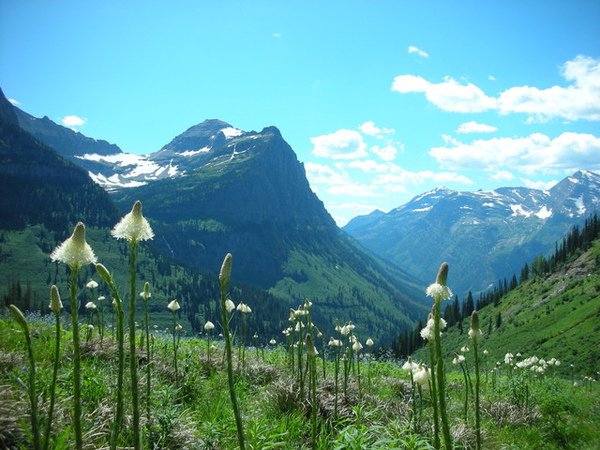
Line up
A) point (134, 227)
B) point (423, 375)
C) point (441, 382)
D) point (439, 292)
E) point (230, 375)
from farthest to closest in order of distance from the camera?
point (423, 375) < point (439, 292) < point (134, 227) < point (441, 382) < point (230, 375)

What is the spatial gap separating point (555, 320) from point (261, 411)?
102m

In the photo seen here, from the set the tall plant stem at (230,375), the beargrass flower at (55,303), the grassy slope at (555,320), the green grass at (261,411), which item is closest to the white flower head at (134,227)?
the beargrass flower at (55,303)

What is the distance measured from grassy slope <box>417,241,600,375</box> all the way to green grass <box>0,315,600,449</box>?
5791cm

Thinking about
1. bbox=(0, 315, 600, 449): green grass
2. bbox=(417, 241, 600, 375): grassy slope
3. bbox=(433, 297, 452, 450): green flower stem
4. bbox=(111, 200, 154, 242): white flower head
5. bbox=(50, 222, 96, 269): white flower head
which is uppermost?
bbox=(111, 200, 154, 242): white flower head

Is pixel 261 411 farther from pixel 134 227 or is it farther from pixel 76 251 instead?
pixel 76 251

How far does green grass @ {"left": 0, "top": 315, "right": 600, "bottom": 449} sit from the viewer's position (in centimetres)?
558

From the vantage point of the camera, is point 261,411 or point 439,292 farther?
point 261,411

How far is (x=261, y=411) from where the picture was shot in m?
8.12

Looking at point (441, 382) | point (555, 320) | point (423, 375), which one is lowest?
point (555, 320)

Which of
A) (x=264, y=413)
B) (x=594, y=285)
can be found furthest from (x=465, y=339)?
(x=264, y=413)

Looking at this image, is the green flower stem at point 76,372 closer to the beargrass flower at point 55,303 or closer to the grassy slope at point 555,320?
the beargrass flower at point 55,303

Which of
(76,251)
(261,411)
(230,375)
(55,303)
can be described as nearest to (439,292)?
(230,375)

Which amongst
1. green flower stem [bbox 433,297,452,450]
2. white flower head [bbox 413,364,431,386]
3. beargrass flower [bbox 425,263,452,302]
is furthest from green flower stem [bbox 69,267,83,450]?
white flower head [bbox 413,364,431,386]

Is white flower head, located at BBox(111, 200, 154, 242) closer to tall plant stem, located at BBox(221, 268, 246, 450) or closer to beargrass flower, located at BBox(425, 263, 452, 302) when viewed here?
tall plant stem, located at BBox(221, 268, 246, 450)
